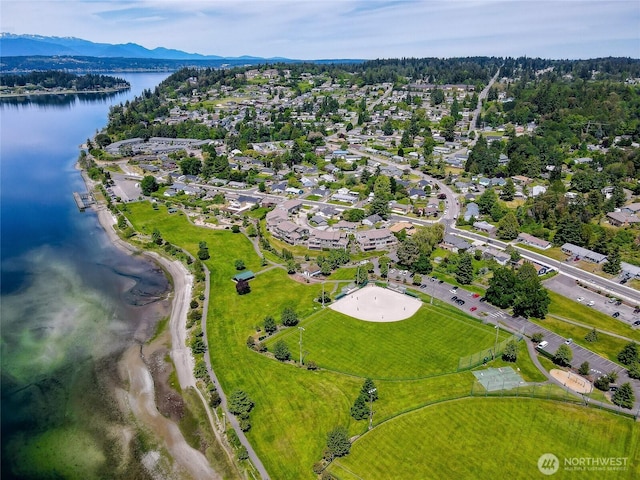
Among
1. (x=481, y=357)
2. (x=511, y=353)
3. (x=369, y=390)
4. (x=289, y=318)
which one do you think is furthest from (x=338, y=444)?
(x=511, y=353)

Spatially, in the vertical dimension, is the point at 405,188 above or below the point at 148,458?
above

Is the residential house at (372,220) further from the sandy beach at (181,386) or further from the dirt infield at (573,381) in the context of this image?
the dirt infield at (573,381)

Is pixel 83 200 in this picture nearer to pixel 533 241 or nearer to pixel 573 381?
pixel 533 241

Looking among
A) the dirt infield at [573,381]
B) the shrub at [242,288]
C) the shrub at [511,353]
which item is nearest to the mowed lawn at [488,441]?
the dirt infield at [573,381]

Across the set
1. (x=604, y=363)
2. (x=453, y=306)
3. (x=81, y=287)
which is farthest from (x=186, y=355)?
(x=604, y=363)

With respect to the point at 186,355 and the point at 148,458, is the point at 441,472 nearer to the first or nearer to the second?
the point at 148,458

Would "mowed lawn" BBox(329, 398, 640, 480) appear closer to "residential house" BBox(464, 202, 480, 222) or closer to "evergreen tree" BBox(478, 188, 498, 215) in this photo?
Result: "residential house" BBox(464, 202, 480, 222)

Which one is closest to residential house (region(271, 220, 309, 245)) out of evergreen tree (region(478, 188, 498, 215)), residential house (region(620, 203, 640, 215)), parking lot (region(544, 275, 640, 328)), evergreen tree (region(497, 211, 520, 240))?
evergreen tree (region(497, 211, 520, 240))
